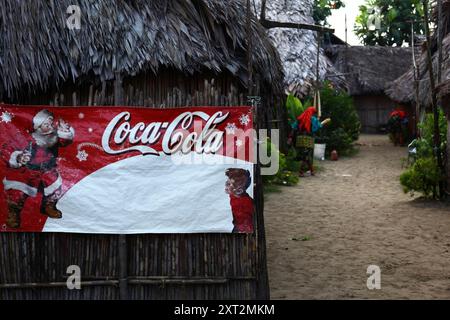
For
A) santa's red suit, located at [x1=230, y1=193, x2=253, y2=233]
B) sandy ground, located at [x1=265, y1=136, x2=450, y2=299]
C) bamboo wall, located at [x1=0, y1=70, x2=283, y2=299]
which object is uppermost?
santa's red suit, located at [x1=230, y1=193, x2=253, y2=233]

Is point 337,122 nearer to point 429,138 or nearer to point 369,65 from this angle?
point 429,138

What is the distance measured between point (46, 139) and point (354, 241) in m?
4.46

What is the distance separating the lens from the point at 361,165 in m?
16.2

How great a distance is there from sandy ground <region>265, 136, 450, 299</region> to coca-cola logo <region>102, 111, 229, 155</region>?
5.56 feet

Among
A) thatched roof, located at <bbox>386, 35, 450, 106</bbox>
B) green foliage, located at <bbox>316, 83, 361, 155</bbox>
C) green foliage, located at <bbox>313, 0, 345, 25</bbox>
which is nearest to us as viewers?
thatched roof, located at <bbox>386, 35, 450, 106</bbox>

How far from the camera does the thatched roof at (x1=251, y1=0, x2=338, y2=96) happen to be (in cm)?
1903

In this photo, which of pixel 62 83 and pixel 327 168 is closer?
pixel 62 83

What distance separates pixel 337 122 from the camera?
18578 mm

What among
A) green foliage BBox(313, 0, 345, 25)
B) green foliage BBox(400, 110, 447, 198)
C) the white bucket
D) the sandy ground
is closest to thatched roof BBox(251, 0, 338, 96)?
Answer: the white bucket

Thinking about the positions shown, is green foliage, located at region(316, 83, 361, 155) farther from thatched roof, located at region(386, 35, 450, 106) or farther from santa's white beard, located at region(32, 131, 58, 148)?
santa's white beard, located at region(32, 131, 58, 148)

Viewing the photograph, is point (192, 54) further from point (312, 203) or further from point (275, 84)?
point (312, 203)

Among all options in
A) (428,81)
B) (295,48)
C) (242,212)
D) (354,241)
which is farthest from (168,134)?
(295,48)
